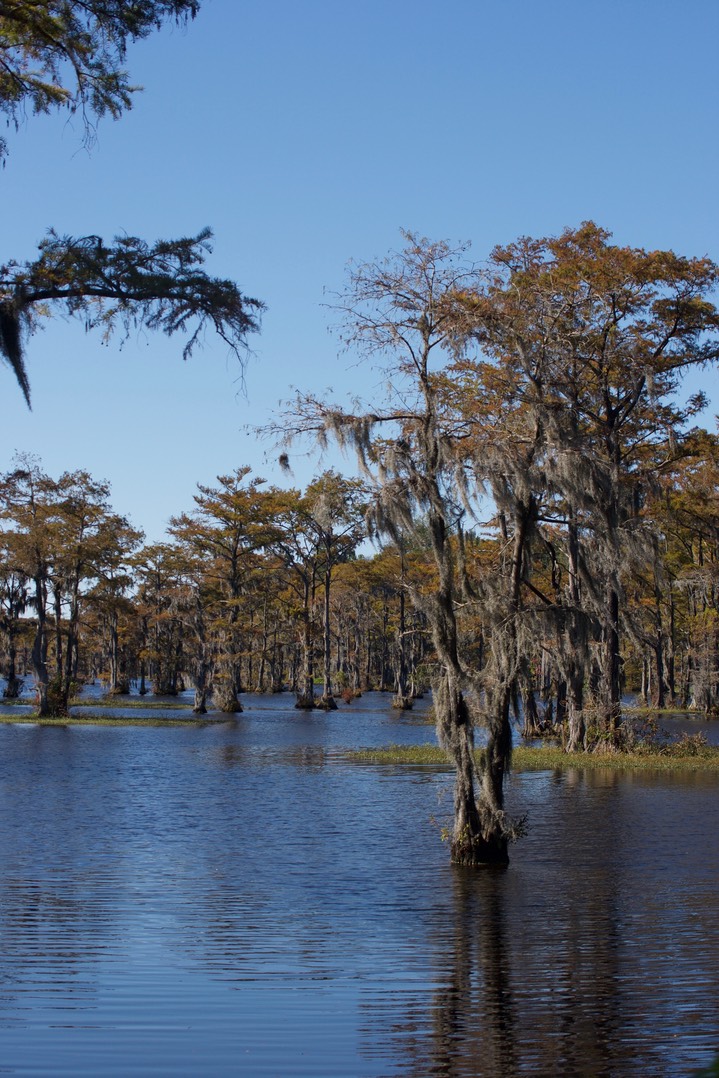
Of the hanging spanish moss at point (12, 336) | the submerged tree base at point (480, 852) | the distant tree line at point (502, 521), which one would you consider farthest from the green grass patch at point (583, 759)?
the hanging spanish moss at point (12, 336)

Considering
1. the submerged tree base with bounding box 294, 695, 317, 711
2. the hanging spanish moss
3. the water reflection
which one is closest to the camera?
the water reflection

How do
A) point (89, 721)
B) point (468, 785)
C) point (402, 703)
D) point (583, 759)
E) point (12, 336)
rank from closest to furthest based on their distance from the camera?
point (12, 336) < point (468, 785) < point (583, 759) < point (89, 721) < point (402, 703)

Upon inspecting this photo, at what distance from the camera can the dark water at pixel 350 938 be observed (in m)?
7.46

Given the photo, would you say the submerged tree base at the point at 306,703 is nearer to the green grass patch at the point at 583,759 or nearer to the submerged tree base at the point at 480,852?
the green grass patch at the point at 583,759

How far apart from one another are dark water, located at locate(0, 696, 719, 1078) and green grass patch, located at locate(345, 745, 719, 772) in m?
5.09

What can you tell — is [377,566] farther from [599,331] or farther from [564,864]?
[564,864]

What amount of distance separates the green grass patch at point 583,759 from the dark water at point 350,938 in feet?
16.7

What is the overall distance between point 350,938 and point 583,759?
18.4m

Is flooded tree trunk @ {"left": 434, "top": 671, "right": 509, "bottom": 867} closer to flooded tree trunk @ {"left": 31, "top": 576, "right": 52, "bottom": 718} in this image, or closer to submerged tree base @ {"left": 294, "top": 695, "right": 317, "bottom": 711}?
flooded tree trunk @ {"left": 31, "top": 576, "right": 52, "bottom": 718}

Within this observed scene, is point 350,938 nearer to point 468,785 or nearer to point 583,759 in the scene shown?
point 468,785

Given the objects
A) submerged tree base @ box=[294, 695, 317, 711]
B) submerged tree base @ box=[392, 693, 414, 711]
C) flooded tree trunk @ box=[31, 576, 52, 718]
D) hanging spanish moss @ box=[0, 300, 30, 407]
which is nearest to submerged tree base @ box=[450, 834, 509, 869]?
hanging spanish moss @ box=[0, 300, 30, 407]

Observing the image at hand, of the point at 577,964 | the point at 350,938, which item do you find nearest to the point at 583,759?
the point at 350,938

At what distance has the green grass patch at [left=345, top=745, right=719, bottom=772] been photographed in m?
27.4

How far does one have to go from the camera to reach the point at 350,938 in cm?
1085
